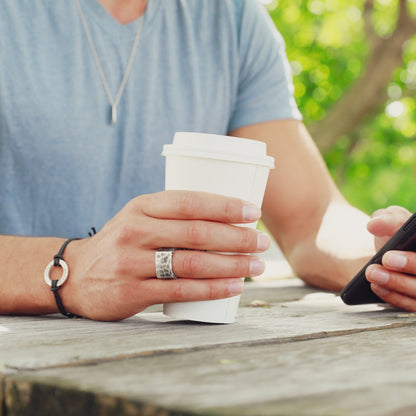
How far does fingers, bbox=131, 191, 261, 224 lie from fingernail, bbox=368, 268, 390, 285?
1.08ft

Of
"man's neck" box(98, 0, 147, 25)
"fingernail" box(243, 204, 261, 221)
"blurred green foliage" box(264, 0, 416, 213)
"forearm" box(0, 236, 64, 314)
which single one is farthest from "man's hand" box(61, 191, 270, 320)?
"blurred green foliage" box(264, 0, 416, 213)

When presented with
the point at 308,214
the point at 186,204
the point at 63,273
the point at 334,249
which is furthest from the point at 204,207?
the point at 308,214

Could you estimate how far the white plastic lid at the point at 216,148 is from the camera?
0.98 metres

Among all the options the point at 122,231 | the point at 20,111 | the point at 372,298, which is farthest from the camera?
the point at 20,111

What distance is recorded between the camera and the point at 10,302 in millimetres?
1161

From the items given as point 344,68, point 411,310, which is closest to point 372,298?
point 411,310

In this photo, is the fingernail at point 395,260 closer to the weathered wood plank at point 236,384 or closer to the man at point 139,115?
the man at point 139,115

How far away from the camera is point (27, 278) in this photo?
1.17 metres

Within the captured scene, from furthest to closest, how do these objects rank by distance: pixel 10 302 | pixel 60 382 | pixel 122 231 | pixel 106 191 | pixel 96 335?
pixel 106 191, pixel 10 302, pixel 122 231, pixel 96 335, pixel 60 382

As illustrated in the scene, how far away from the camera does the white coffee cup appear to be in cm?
98

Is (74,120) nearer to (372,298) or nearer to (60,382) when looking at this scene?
(372,298)

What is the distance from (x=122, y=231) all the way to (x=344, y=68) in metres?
8.54

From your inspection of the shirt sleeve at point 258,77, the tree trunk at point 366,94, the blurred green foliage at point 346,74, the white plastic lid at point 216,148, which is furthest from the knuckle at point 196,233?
the blurred green foliage at point 346,74

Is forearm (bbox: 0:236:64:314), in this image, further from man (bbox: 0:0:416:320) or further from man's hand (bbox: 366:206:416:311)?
man's hand (bbox: 366:206:416:311)
